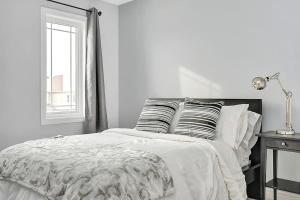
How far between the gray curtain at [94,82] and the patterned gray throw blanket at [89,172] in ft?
5.42

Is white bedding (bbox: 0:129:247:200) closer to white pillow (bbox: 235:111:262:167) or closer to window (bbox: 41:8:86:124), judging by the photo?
white pillow (bbox: 235:111:262:167)

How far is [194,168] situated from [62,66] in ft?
8.21

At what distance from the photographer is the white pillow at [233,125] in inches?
107

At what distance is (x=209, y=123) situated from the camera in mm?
2793

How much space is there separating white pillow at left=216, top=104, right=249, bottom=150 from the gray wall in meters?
0.32

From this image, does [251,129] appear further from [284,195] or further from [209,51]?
[209,51]

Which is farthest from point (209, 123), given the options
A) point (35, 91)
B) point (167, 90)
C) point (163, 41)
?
point (35, 91)

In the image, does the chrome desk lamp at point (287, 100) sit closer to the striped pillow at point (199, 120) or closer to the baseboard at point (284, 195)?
the striped pillow at point (199, 120)

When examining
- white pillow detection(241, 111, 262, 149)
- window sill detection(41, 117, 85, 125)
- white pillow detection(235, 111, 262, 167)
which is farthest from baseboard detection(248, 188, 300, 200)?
Answer: window sill detection(41, 117, 85, 125)

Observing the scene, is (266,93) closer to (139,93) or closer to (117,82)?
(139,93)

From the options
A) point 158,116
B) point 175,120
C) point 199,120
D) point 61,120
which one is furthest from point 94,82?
point 199,120

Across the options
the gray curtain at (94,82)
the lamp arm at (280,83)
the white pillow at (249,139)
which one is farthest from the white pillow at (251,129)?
the gray curtain at (94,82)

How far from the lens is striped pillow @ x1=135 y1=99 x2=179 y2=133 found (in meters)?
3.12

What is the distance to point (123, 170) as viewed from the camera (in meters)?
1.79
